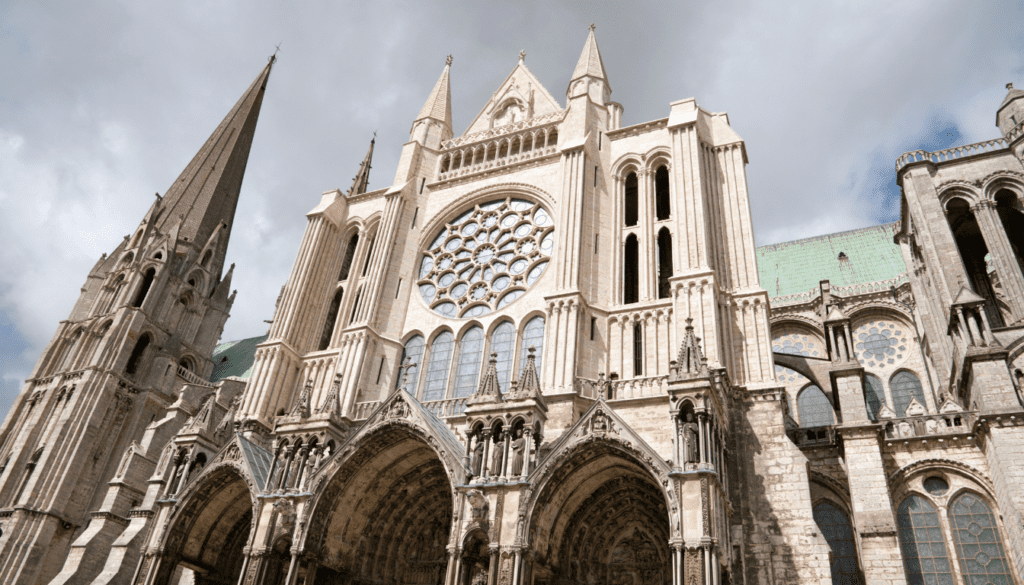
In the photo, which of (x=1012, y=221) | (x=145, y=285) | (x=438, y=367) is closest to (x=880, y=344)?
(x=1012, y=221)

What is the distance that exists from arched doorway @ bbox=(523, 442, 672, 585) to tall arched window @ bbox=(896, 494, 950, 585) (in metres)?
5.68

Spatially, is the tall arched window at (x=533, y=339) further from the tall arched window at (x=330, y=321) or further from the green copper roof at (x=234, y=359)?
the green copper roof at (x=234, y=359)

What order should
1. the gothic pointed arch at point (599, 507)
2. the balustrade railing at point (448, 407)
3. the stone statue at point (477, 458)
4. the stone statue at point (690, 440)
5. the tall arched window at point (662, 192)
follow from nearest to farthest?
the stone statue at point (690, 440) < the gothic pointed arch at point (599, 507) < the stone statue at point (477, 458) < the balustrade railing at point (448, 407) < the tall arched window at point (662, 192)

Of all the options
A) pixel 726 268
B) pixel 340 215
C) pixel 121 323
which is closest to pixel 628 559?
pixel 726 268

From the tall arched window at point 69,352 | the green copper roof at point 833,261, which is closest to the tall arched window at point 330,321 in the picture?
the tall arched window at point 69,352

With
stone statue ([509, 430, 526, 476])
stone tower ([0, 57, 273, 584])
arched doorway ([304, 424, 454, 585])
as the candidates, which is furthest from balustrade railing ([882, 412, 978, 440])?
stone tower ([0, 57, 273, 584])

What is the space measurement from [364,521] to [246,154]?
35.8 m

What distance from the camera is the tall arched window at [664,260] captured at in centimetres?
2060

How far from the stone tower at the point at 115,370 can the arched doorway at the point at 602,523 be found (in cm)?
1556

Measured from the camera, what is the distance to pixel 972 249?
24.5 metres

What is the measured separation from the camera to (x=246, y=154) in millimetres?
46906

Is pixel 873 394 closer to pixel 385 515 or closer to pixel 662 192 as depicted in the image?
pixel 662 192

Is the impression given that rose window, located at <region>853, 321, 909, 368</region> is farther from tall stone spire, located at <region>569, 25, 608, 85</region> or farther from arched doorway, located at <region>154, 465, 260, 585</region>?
arched doorway, located at <region>154, 465, 260, 585</region>

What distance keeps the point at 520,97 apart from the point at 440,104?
3220 millimetres
